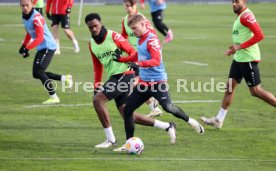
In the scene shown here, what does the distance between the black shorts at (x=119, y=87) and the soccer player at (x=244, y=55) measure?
6.81ft

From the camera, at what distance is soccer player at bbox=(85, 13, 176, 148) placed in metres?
12.8

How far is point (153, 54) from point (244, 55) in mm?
2760

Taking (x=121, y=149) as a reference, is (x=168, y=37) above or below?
below

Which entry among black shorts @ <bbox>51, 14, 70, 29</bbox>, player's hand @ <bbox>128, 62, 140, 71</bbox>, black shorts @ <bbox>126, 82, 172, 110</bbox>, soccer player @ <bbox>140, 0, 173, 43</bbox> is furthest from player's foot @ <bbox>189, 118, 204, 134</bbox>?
soccer player @ <bbox>140, 0, 173, 43</bbox>

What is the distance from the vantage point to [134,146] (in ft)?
40.4

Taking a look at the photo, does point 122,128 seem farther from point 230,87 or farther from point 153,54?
point 153,54

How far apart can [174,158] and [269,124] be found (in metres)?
3.45

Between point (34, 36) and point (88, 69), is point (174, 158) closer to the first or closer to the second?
point (34, 36)

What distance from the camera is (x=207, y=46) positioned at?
92.7 ft

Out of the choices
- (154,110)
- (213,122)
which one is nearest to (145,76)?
(213,122)

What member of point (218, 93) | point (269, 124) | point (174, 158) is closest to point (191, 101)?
point (218, 93)

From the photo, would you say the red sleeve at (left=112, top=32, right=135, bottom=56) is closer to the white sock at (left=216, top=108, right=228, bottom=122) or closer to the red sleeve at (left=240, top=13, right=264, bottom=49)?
the red sleeve at (left=240, top=13, right=264, bottom=49)

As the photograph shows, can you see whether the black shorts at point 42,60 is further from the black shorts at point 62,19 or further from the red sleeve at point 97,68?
the black shorts at point 62,19

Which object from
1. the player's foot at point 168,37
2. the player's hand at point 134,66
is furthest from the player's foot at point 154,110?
the player's foot at point 168,37
